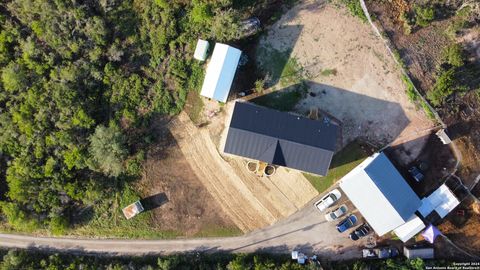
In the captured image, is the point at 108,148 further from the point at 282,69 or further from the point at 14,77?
the point at 282,69

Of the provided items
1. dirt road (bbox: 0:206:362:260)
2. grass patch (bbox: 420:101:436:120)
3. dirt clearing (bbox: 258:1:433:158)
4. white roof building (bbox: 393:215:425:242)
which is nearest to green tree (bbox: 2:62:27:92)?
dirt road (bbox: 0:206:362:260)

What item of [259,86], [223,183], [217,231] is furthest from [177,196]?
[259,86]

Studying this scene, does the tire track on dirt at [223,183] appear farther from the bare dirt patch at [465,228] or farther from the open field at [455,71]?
the bare dirt patch at [465,228]

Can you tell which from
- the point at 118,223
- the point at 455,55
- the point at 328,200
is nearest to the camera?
the point at 455,55

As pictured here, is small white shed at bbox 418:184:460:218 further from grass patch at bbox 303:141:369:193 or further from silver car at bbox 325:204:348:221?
grass patch at bbox 303:141:369:193

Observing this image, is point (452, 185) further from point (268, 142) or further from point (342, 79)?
point (268, 142)

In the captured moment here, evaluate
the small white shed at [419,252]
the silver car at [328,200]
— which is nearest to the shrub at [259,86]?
the silver car at [328,200]
